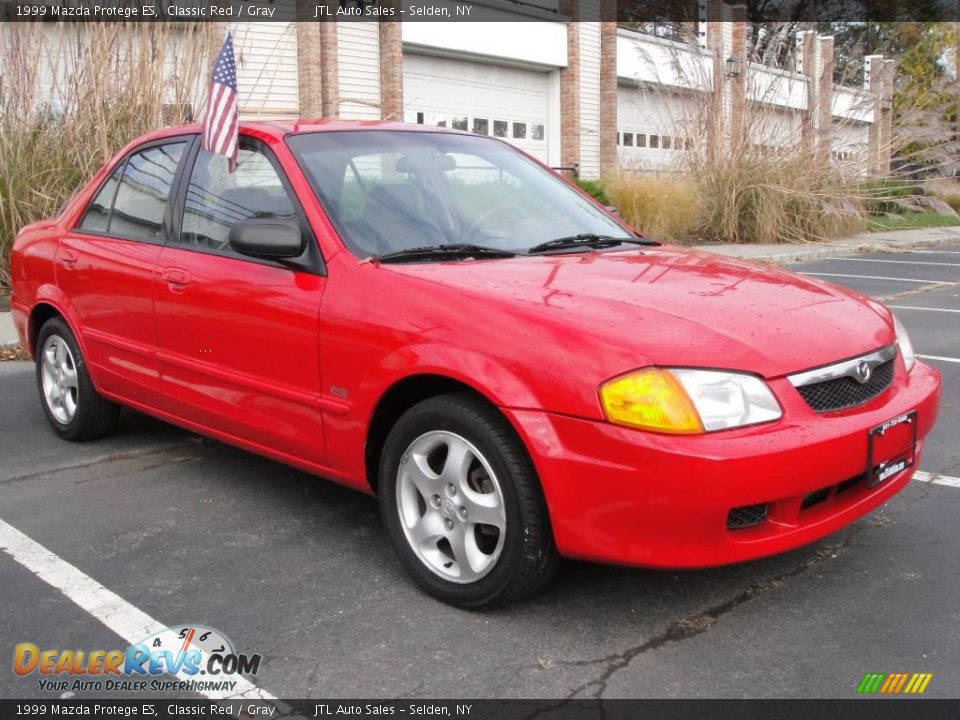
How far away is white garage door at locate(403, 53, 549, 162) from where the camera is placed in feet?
72.8

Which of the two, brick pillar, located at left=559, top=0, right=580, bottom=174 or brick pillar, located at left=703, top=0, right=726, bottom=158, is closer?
brick pillar, located at left=703, top=0, right=726, bottom=158

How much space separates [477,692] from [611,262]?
170 centimetres

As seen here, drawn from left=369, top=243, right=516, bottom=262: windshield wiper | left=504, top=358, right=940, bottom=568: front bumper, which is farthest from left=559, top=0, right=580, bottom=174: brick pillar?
left=504, top=358, right=940, bottom=568: front bumper

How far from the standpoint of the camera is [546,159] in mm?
26406

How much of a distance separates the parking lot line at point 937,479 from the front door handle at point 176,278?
3296 mm

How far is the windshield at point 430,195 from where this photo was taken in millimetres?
3830

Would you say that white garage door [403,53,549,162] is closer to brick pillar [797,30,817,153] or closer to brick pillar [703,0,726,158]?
brick pillar [703,0,726,158]

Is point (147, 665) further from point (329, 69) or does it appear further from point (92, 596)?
point (329, 69)

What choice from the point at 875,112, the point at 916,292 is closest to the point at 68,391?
the point at 916,292

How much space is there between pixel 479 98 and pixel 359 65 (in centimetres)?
388

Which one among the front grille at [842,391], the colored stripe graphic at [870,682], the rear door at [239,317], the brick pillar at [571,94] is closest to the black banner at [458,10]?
the brick pillar at [571,94]

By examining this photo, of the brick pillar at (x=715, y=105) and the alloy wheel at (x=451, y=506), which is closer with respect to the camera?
the alloy wheel at (x=451, y=506)

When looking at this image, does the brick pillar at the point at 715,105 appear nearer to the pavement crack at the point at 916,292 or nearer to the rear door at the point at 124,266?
the pavement crack at the point at 916,292

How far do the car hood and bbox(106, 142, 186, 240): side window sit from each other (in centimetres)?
164
